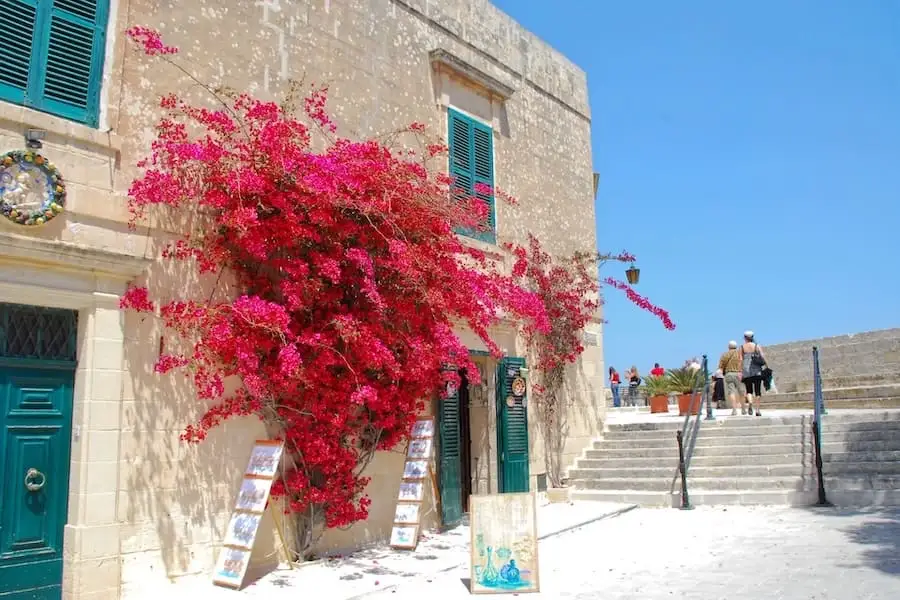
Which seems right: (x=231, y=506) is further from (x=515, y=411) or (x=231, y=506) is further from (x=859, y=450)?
(x=859, y=450)

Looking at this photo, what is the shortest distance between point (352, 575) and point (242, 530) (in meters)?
1.07

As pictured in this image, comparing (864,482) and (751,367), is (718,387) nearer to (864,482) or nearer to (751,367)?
(751,367)

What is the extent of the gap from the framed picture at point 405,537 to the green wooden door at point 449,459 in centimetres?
129

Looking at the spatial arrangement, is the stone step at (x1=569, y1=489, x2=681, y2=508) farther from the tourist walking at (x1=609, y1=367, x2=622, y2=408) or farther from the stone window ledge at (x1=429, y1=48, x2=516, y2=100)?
the tourist walking at (x1=609, y1=367, x2=622, y2=408)

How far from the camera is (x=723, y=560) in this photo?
273 inches

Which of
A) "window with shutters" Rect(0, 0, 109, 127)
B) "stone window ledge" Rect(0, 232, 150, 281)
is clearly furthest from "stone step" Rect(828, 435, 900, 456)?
"window with shutters" Rect(0, 0, 109, 127)

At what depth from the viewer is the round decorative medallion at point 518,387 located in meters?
10.2

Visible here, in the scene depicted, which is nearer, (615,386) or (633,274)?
(633,274)

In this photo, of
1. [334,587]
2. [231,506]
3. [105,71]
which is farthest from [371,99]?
[334,587]

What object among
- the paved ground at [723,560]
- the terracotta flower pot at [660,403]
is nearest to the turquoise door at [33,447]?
→ the paved ground at [723,560]

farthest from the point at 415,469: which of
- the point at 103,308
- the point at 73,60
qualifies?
the point at 73,60

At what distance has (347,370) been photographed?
283 inches

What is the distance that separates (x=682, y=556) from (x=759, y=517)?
2408 mm

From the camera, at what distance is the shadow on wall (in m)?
6.09
